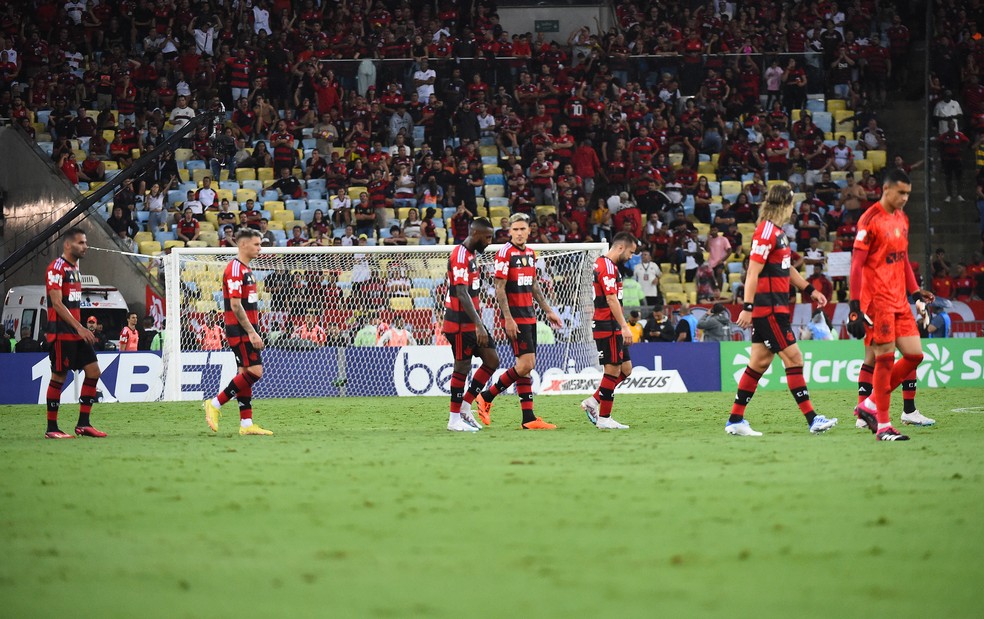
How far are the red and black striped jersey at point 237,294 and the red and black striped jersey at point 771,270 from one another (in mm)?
5268

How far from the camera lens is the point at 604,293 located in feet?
41.1

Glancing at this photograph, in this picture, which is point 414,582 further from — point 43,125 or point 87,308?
point 43,125

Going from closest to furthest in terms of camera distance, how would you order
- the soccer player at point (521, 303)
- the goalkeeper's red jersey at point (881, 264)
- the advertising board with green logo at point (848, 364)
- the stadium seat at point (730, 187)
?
the goalkeeper's red jersey at point (881, 264) < the soccer player at point (521, 303) < the advertising board with green logo at point (848, 364) < the stadium seat at point (730, 187)

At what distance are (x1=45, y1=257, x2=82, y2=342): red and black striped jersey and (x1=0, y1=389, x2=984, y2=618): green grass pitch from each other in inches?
86.5

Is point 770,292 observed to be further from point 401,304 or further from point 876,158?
point 876,158

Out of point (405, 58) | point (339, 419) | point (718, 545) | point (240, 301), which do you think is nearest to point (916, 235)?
point (405, 58)

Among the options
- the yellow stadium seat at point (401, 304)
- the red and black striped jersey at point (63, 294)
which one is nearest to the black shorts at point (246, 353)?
the red and black striped jersey at point (63, 294)

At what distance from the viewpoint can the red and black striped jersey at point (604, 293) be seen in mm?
12492

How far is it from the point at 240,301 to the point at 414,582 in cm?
820

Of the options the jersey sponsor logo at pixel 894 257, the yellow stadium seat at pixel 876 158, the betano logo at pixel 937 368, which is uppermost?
the yellow stadium seat at pixel 876 158

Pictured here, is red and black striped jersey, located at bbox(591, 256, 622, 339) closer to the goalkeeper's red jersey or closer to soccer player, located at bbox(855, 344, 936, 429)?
soccer player, located at bbox(855, 344, 936, 429)

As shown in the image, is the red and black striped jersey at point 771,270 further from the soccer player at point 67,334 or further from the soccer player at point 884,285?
the soccer player at point 67,334

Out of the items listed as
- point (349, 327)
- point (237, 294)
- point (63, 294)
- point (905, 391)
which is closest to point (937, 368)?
point (905, 391)

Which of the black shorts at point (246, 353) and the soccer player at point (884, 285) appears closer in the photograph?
the soccer player at point (884, 285)
